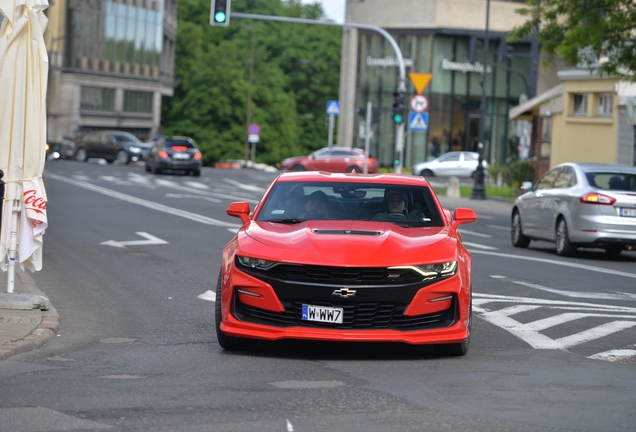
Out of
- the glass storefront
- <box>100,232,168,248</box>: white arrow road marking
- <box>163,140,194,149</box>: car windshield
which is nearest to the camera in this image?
<box>100,232,168,248</box>: white arrow road marking

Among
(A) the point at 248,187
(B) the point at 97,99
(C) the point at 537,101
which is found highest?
(B) the point at 97,99

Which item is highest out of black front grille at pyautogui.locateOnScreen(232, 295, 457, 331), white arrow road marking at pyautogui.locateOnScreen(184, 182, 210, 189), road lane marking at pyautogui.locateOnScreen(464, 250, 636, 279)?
black front grille at pyautogui.locateOnScreen(232, 295, 457, 331)

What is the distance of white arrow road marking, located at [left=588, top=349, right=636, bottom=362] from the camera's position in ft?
28.4

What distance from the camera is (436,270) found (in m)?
8.27

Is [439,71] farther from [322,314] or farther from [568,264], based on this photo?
[322,314]

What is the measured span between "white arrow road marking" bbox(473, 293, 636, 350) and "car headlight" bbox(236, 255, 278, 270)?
7.64 ft

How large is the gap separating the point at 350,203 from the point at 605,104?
1183 inches

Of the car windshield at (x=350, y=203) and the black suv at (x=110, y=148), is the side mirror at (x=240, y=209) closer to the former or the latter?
the car windshield at (x=350, y=203)

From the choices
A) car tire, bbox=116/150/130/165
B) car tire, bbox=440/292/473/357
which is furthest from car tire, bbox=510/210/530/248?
car tire, bbox=116/150/130/165

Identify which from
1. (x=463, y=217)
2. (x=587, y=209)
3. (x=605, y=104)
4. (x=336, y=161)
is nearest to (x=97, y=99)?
(x=336, y=161)

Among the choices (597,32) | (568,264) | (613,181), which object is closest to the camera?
(568,264)

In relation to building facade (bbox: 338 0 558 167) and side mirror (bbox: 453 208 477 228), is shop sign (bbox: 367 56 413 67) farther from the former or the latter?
side mirror (bbox: 453 208 477 228)

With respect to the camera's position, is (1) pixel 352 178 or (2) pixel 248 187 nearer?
(1) pixel 352 178

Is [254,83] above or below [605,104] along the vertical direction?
above
